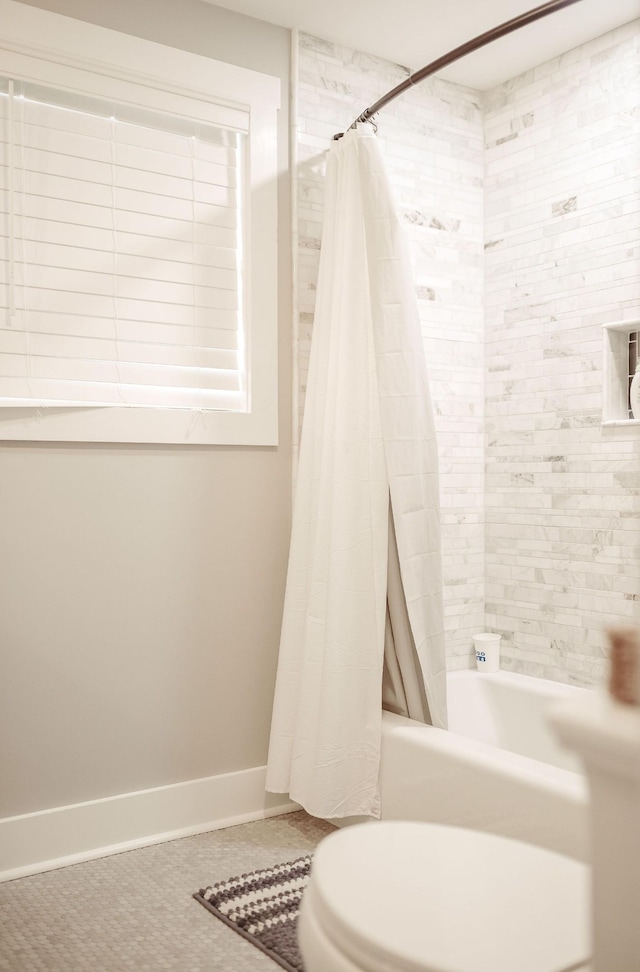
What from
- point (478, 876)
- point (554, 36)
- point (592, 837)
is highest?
point (554, 36)

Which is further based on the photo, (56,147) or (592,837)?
(56,147)

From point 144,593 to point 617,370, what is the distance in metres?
1.64

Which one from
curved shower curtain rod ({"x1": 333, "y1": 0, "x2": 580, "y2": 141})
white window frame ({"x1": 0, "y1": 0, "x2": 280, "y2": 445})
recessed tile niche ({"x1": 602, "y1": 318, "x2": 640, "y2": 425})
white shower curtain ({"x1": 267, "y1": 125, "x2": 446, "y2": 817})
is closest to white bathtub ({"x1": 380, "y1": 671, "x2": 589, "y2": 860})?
white shower curtain ({"x1": 267, "y1": 125, "x2": 446, "y2": 817})

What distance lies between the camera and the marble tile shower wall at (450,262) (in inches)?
114

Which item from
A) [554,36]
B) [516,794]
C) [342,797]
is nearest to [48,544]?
[342,797]

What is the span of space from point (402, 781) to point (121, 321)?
1492 mm

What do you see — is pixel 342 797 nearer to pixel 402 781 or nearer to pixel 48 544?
pixel 402 781

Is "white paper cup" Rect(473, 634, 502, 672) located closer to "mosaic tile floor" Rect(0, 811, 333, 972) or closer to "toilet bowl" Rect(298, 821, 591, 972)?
"mosaic tile floor" Rect(0, 811, 333, 972)

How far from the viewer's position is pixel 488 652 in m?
2.97

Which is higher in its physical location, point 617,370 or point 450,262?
point 450,262

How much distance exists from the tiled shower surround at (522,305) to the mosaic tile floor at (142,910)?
107 centimetres

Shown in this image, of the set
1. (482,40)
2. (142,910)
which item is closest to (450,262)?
(482,40)

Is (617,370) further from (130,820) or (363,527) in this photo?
(130,820)

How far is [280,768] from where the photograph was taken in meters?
2.45
